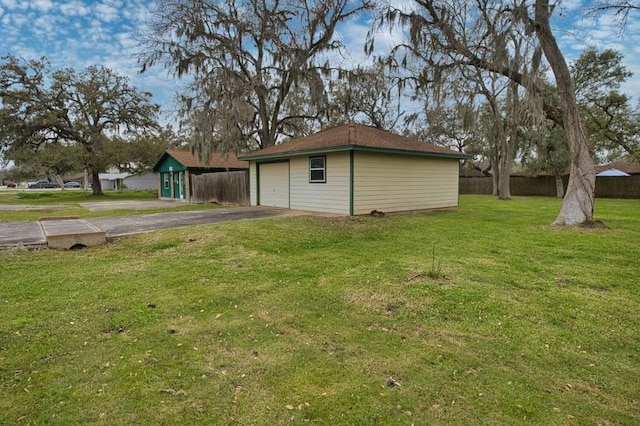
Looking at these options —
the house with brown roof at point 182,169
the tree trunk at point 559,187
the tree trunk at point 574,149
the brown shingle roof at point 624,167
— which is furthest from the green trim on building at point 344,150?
the brown shingle roof at point 624,167

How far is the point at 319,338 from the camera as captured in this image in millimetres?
3441

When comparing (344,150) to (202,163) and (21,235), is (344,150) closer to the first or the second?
(21,235)

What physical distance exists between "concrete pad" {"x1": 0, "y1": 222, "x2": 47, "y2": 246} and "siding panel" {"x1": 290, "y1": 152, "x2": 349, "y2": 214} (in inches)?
301

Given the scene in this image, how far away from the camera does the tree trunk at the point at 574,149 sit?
32.1 feet

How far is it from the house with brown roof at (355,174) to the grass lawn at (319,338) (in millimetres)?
5271

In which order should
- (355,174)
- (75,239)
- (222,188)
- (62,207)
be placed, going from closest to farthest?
(75,239)
(355,174)
(62,207)
(222,188)

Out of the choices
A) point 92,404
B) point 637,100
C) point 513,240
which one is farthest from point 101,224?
point 637,100

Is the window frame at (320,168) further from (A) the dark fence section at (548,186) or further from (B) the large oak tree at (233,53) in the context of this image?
(A) the dark fence section at (548,186)

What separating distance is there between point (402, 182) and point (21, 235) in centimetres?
1084

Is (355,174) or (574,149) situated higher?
(574,149)

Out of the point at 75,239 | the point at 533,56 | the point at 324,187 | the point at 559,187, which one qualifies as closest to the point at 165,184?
the point at 324,187

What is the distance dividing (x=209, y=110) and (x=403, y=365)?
17461mm

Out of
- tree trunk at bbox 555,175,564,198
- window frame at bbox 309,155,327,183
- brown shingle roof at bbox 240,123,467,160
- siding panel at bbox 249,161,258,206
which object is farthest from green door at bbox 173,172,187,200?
tree trunk at bbox 555,175,564,198

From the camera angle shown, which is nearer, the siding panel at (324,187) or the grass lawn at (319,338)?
the grass lawn at (319,338)
